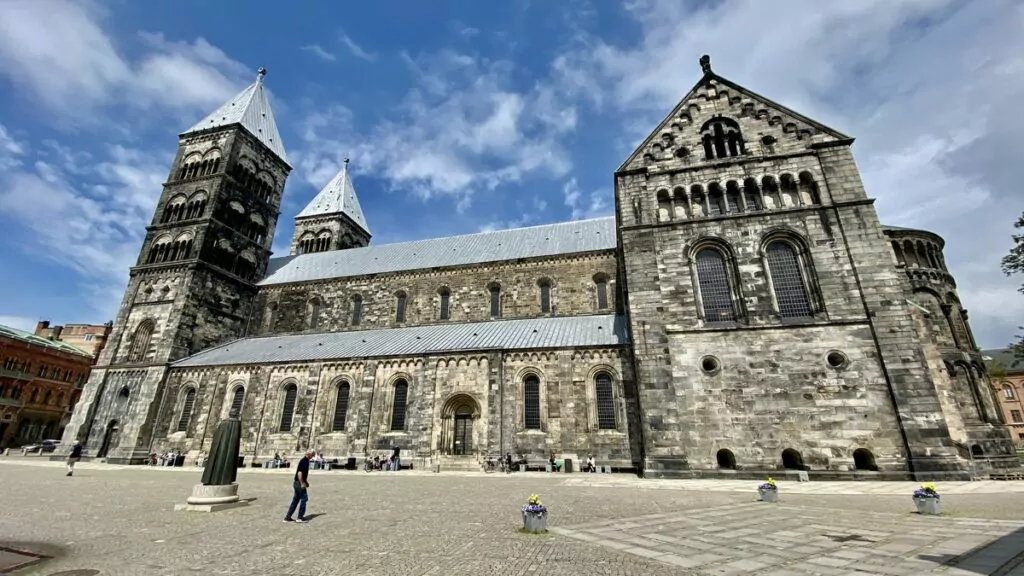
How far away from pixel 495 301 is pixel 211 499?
2117cm

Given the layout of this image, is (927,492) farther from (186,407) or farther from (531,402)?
(186,407)

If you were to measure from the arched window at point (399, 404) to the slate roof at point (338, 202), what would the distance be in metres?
28.2

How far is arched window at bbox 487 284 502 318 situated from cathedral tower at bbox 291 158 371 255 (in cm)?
2324

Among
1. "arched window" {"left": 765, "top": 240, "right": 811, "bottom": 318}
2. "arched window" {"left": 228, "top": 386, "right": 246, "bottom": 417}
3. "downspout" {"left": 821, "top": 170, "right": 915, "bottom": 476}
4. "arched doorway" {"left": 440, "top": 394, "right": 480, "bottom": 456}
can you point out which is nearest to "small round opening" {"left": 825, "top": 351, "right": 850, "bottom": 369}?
"downspout" {"left": 821, "top": 170, "right": 915, "bottom": 476}

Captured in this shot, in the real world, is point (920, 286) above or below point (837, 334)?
above

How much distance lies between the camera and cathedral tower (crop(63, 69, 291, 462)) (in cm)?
2845

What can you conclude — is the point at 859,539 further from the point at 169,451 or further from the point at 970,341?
the point at 169,451

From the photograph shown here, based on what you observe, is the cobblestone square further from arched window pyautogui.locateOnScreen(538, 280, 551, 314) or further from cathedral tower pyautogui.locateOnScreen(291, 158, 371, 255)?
cathedral tower pyautogui.locateOnScreen(291, 158, 371, 255)

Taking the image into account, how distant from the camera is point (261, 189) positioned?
128ft

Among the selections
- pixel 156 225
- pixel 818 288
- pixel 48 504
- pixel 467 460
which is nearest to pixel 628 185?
pixel 818 288

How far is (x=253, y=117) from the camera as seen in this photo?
Result: 38906mm

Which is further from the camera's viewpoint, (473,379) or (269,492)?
(473,379)

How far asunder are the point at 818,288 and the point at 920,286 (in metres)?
12.8

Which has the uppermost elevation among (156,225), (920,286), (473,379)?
(156,225)
